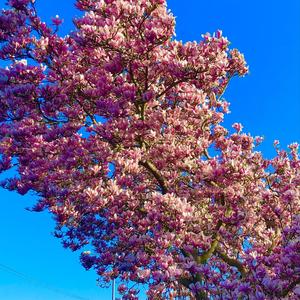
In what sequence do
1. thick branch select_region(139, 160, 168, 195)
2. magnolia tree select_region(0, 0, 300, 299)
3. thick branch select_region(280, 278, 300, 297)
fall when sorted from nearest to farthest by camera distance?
thick branch select_region(280, 278, 300, 297), magnolia tree select_region(0, 0, 300, 299), thick branch select_region(139, 160, 168, 195)

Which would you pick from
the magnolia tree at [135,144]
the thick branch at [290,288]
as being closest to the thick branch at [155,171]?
the magnolia tree at [135,144]

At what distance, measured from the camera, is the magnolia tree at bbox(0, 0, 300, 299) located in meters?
Answer: 10.5

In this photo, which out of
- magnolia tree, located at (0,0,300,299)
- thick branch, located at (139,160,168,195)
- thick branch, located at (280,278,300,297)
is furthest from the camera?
thick branch, located at (139,160,168,195)

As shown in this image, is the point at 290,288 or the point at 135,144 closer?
the point at 290,288

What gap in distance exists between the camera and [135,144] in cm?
1207

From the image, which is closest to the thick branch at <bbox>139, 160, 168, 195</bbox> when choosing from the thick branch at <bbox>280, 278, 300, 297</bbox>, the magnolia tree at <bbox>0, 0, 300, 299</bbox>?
the magnolia tree at <bbox>0, 0, 300, 299</bbox>

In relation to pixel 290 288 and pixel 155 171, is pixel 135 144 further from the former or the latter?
pixel 290 288

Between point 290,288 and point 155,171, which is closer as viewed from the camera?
point 290,288

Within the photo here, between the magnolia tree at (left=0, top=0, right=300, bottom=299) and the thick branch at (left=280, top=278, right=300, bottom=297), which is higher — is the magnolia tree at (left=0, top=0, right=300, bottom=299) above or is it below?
above

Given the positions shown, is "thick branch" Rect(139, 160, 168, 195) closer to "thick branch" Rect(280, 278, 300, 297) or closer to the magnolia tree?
the magnolia tree

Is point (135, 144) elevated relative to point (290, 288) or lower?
elevated

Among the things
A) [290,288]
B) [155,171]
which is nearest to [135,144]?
[155,171]

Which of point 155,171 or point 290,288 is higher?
point 155,171

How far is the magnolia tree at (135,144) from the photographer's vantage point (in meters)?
10.5
